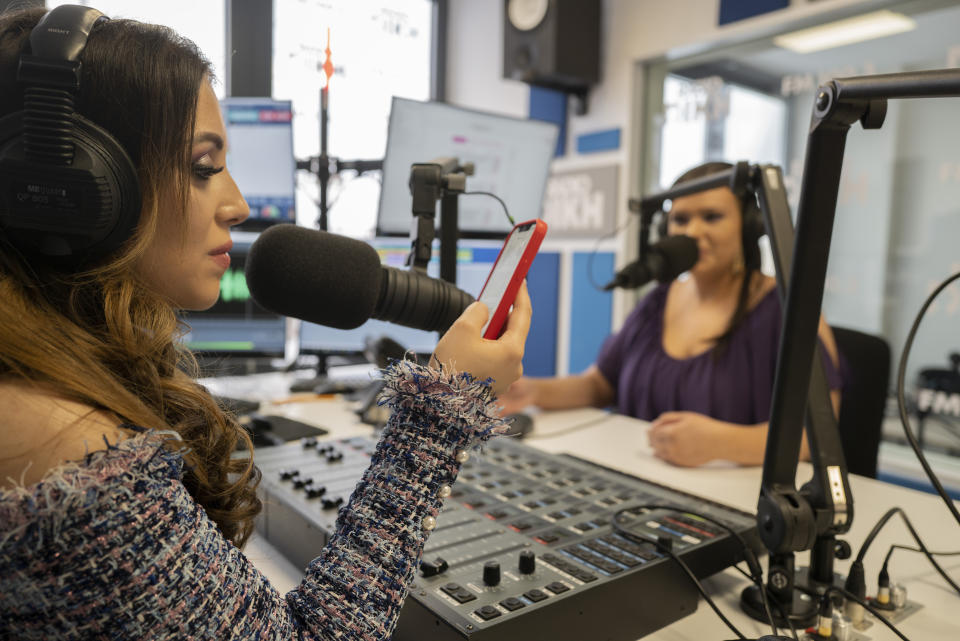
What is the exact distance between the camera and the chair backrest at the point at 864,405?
1.38 meters

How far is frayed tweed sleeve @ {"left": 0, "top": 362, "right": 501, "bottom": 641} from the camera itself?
0.37m

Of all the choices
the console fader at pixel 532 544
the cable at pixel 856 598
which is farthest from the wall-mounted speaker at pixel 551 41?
the cable at pixel 856 598

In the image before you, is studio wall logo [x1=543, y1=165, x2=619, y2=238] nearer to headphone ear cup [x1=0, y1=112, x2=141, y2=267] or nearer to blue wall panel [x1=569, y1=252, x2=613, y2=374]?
blue wall panel [x1=569, y1=252, x2=613, y2=374]

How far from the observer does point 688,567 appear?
0.64 m

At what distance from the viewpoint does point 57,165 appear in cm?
45

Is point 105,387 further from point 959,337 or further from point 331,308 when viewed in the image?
point 959,337

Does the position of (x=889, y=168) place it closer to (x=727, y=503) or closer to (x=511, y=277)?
(x=727, y=503)

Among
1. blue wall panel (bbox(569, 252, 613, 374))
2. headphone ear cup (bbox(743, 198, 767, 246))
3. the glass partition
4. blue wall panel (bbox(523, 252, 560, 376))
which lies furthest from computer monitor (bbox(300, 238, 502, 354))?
blue wall panel (bbox(523, 252, 560, 376))

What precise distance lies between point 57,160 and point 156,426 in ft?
0.64

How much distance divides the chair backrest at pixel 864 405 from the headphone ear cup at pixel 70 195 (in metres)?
1.39

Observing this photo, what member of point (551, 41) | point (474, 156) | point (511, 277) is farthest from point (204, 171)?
point (551, 41)

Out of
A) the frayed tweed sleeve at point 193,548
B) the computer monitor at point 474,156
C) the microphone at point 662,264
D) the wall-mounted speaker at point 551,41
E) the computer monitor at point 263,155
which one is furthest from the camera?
the wall-mounted speaker at point 551,41

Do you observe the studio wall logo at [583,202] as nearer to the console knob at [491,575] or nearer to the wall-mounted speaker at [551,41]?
the wall-mounted speaker at [551,41]

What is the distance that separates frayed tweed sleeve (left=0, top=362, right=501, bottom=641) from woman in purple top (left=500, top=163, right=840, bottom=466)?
3.14 ft
